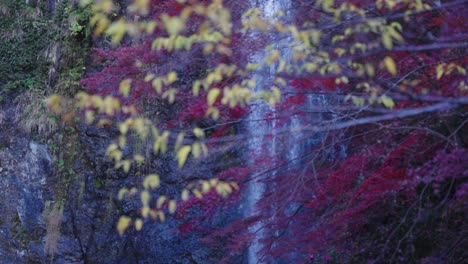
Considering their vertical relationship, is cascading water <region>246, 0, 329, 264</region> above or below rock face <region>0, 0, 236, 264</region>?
above

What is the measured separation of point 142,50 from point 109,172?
263 centimetres

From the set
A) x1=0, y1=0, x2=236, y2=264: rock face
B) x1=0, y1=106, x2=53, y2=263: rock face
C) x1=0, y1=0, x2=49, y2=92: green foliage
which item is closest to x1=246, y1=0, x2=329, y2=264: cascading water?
x1=0, y1=0, x2=236, y2=264: rock face

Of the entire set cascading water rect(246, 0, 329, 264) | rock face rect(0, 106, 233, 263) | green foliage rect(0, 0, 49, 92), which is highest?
green foliage rect(0, 0, 49, 92)

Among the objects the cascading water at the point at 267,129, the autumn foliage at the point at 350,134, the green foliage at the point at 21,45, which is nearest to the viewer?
the autumn foliage at the point at 350,134

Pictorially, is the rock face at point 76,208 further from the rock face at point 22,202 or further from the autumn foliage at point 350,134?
the autumn foliage at point 350,134

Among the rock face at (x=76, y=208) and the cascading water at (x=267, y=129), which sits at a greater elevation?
the cascading water at (x=267, y=129)

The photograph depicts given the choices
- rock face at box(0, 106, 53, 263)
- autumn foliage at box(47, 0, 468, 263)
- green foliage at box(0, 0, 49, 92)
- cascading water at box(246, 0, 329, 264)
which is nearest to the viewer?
autumn foliage at box(47, 0, 468, 263)

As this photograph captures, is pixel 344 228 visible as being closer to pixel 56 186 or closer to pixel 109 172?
pixel 109 172

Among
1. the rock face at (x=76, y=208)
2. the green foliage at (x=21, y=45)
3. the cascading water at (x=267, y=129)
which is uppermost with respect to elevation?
the green foliage at (x=21, y=45)

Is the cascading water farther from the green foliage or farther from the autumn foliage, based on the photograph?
the green foliage

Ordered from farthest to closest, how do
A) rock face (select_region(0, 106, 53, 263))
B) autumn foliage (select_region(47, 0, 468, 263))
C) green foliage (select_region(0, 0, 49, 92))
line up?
green foliage (select_region(0, 0, 49, 92)) → rock face (select_region(0, 106, 53, 263)) → autumn foliage (select_region(47, 0, 468, 263))

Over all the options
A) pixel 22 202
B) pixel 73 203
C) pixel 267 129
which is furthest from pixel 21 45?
pixel 267 129

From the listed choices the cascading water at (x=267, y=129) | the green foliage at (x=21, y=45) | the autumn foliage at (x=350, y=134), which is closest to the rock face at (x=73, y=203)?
the green foliage at (x=21, y=45)

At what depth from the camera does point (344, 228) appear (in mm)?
5051
